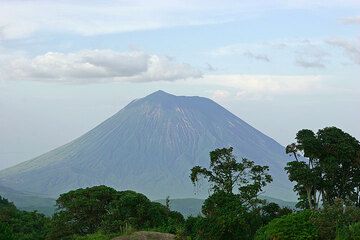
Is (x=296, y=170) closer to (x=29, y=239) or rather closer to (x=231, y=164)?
(x=231, y=164)

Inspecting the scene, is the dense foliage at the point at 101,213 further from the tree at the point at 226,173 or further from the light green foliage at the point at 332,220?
the light green foliage at the point at 332,220

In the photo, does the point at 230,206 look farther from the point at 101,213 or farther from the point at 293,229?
the point at 101,213

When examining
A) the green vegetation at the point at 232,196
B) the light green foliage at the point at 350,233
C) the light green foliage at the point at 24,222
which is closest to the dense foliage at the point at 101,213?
the green vegetation at the point at 232,196

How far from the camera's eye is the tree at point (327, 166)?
41.8 meters

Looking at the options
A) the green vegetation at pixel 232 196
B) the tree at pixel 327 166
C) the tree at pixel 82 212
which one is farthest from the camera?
the tree at pixel 82 212

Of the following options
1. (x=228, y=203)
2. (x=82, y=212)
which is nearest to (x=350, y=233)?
(x=228, y=203)

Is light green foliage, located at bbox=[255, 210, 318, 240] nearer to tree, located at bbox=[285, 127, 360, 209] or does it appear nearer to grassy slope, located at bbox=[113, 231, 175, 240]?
grassy slope, located at bbox=[113, 231, 175, 240]

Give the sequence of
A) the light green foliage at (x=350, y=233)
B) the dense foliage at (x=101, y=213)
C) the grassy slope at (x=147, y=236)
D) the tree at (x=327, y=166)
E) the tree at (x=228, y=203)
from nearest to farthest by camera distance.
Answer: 1. the light green foliage at (x=350, y=233)
2. the grassy slope at (x=147, y=236)
3. the tree at (x=228, y=203)
4. the tree at (x=327, y=166)
5. the dense foliage at (x=101, y=213)

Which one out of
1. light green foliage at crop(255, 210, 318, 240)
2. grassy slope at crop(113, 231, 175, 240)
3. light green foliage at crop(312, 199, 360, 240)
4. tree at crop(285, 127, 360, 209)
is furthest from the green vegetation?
light green foliage at crop(312, 199, 360, 240)

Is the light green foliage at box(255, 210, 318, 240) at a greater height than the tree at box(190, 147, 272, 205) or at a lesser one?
lesser

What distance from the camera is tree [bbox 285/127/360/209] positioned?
137ft

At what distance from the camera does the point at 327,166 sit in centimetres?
4162

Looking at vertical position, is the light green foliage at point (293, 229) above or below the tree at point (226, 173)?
below

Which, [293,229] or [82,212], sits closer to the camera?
[293,229]
